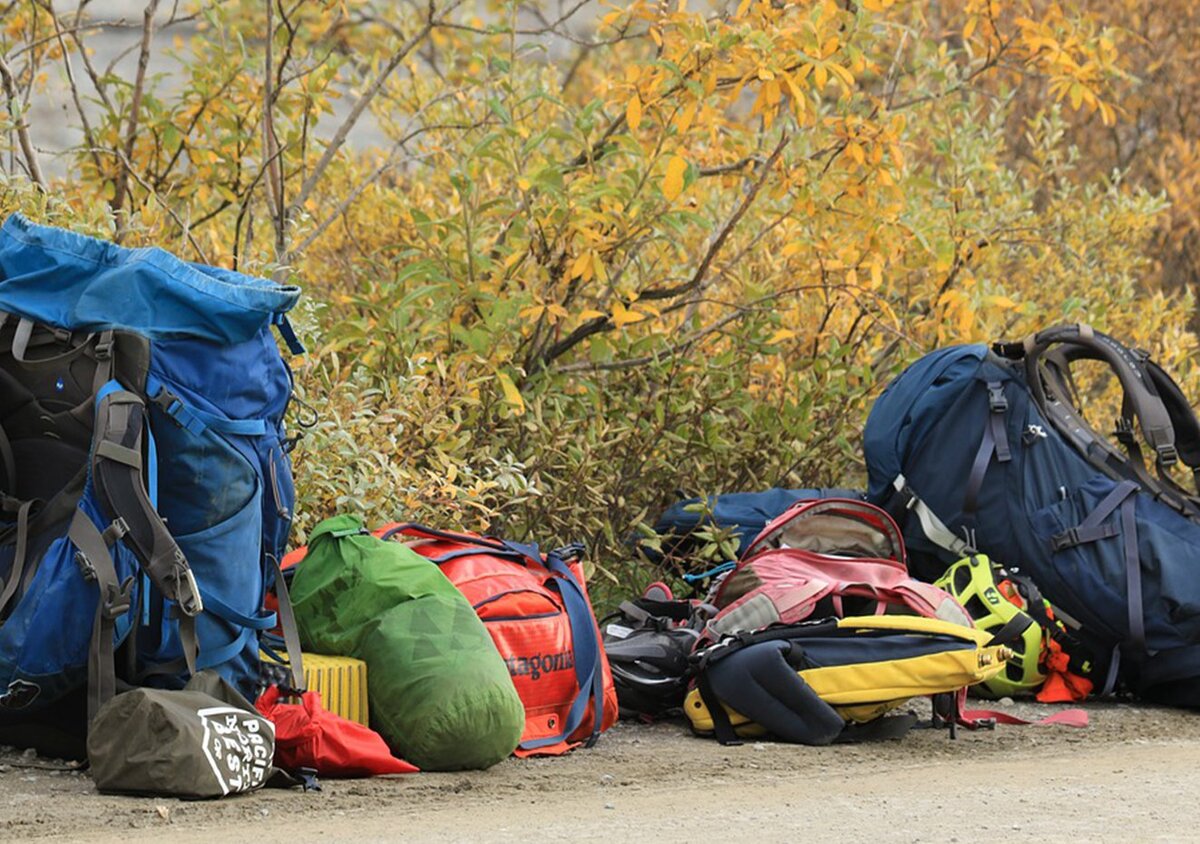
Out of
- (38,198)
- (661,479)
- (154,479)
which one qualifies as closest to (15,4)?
(38,198)

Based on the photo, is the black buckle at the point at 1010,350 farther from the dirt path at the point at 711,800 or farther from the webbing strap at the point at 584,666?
the webbing strap at the point at 584,666

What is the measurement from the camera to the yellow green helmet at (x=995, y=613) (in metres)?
5.11

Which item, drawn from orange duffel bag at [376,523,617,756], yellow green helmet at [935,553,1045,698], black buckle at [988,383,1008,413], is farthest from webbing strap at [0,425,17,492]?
black buckle at [988,383,1008,413]

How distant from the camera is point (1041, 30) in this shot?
19.9ft

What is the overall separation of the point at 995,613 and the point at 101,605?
2.68 m

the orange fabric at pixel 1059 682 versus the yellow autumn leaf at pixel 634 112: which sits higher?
the yellow autumn leaf at pixel 634 112

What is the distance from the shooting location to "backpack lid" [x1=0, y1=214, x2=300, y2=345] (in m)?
3.69

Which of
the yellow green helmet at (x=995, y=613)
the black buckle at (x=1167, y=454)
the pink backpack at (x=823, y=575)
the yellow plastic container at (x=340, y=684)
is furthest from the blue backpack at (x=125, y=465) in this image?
the black buckle at (x=1167, y=454)

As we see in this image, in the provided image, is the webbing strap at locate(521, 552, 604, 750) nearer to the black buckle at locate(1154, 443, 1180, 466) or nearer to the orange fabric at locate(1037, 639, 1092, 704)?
the orange fabric at locate(1037, 639, 1092, 704)

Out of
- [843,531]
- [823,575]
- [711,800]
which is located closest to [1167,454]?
[843,531]

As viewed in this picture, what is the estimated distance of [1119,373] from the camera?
17.7ft

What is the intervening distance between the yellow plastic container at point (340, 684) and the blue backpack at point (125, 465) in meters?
0.14

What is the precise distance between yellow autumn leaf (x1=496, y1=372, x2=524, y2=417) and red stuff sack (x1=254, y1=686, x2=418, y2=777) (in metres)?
1.84

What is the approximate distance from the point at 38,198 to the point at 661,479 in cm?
252
